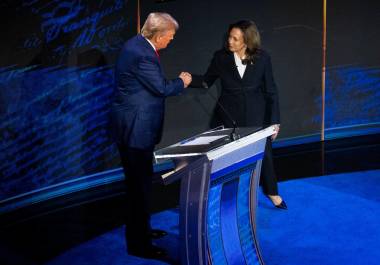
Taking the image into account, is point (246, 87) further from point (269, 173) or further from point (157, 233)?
point (157, 233)

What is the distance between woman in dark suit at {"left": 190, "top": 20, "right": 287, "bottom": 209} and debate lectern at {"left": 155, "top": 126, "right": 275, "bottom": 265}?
47.5 inches

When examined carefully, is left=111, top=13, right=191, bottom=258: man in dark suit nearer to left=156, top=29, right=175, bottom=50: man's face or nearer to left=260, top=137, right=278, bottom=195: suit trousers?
left=156, top=29, right=175, bottom=50: man's face

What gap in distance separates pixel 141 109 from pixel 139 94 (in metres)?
0.09

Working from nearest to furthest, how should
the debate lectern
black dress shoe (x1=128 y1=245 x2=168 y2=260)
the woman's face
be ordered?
1. the debate lectern
2. black dress shoe (x1=128 y1=245 x2=168 y2=260)
3. the woman's face

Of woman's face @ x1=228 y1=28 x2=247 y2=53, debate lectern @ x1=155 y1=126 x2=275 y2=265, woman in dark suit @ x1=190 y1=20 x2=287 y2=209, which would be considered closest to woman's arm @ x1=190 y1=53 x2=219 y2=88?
woman in dark suit @ x1=190 y1=20 x2=287 y2=209

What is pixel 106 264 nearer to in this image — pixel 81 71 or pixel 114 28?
pixel 81 71

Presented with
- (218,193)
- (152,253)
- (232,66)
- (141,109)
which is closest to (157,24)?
(141,109)

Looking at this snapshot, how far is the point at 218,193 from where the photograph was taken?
252 centimetres

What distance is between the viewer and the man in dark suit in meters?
3.08

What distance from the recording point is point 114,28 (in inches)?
157

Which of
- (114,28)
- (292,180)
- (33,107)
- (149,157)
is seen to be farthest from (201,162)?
(292,180)

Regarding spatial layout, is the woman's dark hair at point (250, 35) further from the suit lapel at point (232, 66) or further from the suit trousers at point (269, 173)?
the suit trousers at point (269, 173)

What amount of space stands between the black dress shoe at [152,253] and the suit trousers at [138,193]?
0.01 meters

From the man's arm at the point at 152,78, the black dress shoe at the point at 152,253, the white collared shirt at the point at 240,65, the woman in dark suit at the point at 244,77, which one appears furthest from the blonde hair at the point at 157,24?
the black dress shoe at the point at 152,253
